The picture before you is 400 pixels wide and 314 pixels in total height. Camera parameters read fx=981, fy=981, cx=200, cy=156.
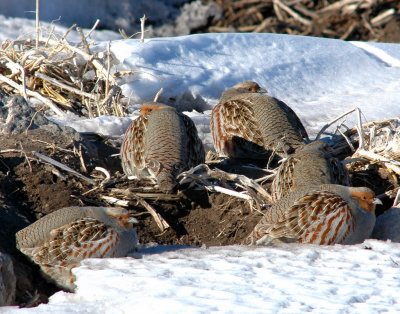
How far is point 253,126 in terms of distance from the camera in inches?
323

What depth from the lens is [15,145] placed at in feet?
24.5

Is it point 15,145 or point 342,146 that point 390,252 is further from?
point 15,145

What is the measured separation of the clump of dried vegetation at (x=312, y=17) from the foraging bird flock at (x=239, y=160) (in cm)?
590

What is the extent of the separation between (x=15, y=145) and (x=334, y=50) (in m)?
4.20

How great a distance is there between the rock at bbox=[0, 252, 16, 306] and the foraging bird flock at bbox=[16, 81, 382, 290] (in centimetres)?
52

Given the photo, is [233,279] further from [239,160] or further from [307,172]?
[239,160]

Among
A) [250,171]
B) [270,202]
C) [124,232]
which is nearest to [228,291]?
[124,232]

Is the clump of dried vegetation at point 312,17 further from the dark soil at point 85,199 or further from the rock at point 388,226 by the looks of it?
the rock at point 388,226

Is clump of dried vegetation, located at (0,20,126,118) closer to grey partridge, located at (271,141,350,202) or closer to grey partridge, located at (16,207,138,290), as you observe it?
grey partridge, located at (271,141,350,202)

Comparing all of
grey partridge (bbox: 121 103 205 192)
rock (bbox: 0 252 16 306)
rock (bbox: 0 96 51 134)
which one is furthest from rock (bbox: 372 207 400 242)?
rock (bbox: 0 96 51 134)

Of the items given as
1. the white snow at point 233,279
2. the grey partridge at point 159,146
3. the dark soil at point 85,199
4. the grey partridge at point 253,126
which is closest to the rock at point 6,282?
the white snow at point 233,279

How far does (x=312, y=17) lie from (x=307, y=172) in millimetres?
8213

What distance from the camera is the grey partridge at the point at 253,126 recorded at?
7949 mm

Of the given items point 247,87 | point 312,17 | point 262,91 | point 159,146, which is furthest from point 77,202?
point 312,17
